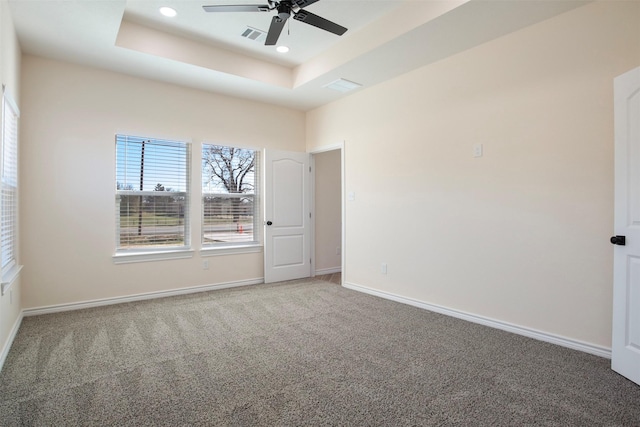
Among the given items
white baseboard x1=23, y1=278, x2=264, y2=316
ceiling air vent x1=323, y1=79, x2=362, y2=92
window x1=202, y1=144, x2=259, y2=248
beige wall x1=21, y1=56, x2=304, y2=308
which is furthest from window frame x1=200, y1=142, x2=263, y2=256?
ceiling air vent x1=323, y1=79, x2=362, y2=92

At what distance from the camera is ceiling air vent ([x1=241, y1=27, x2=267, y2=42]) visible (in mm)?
3469

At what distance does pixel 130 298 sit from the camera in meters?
4.21

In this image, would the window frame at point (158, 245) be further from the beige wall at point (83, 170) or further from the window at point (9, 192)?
the window at point (9, 192)

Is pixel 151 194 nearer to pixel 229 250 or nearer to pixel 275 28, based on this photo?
pixel 229 250

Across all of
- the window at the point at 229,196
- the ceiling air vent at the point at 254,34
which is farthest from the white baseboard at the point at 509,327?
the ceiling air vent at the point at 254,34

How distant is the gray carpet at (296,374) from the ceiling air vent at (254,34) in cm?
296

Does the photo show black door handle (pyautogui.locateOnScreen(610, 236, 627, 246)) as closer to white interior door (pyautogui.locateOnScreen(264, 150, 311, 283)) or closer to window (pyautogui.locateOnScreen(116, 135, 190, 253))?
white interior door (pyautogui.locateOnScreen(264, 150, 311, 283))

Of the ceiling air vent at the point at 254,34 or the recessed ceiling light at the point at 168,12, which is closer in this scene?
the recessed ceiling light at the point at 168,12

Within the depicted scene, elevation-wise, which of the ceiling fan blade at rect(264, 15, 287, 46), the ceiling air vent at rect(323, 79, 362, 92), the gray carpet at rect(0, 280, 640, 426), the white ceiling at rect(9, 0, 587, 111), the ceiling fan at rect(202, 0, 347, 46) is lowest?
the gray carpet at rect(0, 280, 640, 426)

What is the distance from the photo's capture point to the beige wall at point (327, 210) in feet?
19.3

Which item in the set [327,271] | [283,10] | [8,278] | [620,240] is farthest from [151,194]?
[620,240]

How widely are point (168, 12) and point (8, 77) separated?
4.77 feet

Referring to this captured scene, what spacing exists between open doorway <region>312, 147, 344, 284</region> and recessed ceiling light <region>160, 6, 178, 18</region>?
300 cm

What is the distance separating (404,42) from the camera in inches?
131
